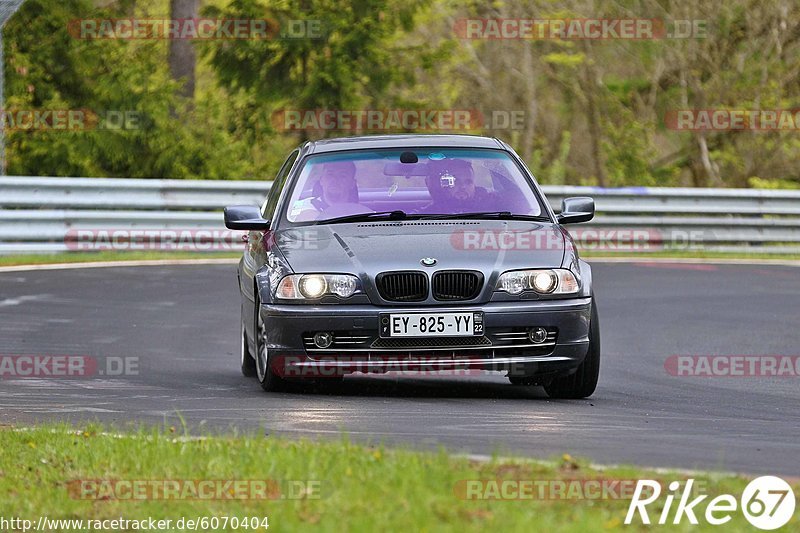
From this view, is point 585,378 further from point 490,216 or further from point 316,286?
point 316,286

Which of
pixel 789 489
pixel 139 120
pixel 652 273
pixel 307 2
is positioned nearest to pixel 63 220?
pixel 139 120

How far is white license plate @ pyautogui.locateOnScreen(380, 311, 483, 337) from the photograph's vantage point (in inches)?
356

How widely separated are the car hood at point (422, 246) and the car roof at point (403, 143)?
1039 millimetres

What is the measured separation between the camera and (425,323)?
9062mm

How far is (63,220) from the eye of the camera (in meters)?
20.6

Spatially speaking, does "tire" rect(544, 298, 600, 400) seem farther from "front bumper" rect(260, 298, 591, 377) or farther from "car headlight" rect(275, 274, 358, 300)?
"car headlight" rect(275, 274, 358, 300)

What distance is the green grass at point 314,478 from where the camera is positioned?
5184mm

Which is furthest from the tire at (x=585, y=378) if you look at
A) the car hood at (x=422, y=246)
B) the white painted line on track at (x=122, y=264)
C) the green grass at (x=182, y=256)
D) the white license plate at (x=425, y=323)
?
the green grass at (x=182, y=256)

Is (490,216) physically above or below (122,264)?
above

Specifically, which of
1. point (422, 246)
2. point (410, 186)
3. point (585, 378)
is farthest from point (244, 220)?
point (585, 378)

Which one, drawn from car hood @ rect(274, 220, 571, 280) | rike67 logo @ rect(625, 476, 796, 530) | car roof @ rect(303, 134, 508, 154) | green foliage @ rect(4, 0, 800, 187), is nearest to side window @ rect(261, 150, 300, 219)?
car roof @ rect(303, 134, 508, 154)

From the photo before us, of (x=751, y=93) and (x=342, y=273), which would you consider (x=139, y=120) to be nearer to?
(x=751, y=93)

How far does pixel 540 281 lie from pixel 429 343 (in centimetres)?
74

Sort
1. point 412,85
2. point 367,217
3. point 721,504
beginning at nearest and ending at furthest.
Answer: point 721,504 → point 367,217 → point 412,85
